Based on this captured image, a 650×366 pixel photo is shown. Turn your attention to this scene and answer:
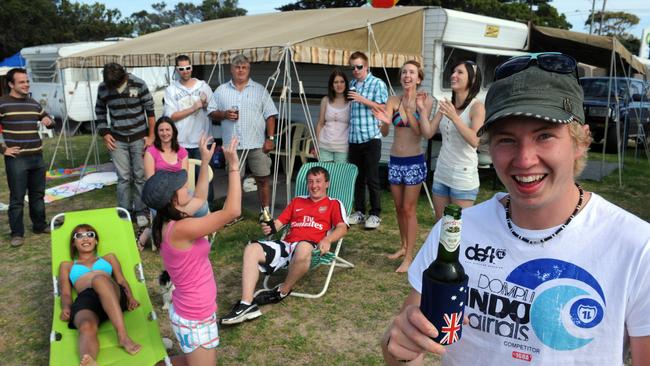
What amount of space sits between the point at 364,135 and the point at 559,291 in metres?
4.49

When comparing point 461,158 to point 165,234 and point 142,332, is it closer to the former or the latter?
point 165,234

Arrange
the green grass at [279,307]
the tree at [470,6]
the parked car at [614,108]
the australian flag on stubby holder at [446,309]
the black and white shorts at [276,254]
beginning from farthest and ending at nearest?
the tree at [470,6]
the parked car at [614,108]
the black and white shorts at [276,254]
the green grass at [279,307]
the australian flag on stubby holder at [446,309]

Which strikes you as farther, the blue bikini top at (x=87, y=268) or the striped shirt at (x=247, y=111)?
the striped shirt at (x=247, y=111)

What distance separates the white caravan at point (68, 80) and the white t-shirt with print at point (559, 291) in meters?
13.6

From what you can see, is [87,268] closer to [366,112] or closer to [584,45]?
[366,112]

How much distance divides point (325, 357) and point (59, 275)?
7.03 ft

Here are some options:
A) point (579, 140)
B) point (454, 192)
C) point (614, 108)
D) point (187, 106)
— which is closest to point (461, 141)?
point (454, 192)

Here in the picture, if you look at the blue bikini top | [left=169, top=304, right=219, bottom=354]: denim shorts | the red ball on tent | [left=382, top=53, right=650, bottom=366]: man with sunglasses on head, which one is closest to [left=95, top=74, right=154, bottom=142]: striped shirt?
the blue bikini top

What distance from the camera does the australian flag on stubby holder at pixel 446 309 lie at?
37.8 inches

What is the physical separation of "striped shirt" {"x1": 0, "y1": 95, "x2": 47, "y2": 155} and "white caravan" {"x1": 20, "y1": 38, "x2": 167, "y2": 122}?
27.7ft

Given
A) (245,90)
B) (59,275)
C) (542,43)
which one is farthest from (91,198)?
(542,43)

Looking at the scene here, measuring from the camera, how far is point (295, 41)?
520cm

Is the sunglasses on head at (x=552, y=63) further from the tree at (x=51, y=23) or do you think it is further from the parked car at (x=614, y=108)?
the tree at (x=51, y=23)

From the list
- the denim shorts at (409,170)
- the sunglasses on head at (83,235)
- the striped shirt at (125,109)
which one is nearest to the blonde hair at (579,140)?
the denim shorts at (409,170)
